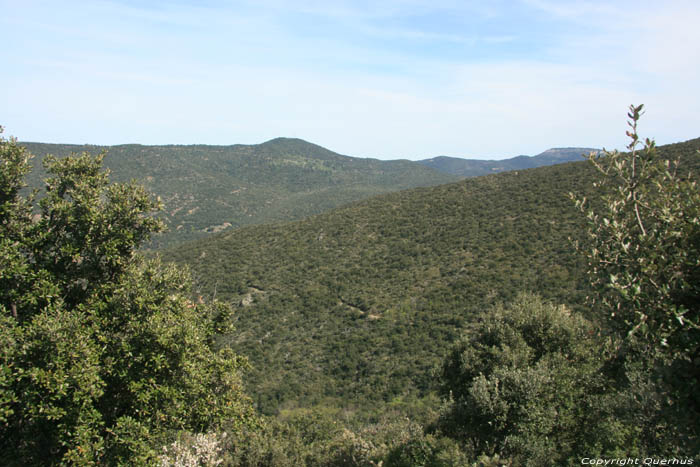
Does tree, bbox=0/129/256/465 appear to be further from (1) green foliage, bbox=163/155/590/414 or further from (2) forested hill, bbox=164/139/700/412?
(2) forested hill, bbox=164/139/700/412

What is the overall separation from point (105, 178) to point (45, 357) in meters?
4.47

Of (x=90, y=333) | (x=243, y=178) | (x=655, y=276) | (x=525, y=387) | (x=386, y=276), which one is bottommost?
(x=386, y=276)

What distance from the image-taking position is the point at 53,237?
896 centimetres

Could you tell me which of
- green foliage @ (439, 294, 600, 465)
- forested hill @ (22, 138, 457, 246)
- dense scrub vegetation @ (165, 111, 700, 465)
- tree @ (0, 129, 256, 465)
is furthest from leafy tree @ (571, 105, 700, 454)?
forested hill @ (22, 138, 457, 246)

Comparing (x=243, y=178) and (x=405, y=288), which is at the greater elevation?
(x=243, y=178)

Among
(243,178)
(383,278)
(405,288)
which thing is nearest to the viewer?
(405,288)

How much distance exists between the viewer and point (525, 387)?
11.5 meters

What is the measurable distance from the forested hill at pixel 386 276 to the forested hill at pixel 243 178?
124ft

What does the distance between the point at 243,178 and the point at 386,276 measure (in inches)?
4172

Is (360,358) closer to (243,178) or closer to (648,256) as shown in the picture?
(648,256)

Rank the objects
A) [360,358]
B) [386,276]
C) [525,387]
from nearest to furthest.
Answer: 1. [525,387]
2. [360,358]
3. [386,276]

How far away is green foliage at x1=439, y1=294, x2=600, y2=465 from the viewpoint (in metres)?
11.0

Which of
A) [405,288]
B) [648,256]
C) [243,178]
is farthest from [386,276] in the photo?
[243,178]

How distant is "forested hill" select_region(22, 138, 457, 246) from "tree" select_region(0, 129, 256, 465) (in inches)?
2688
